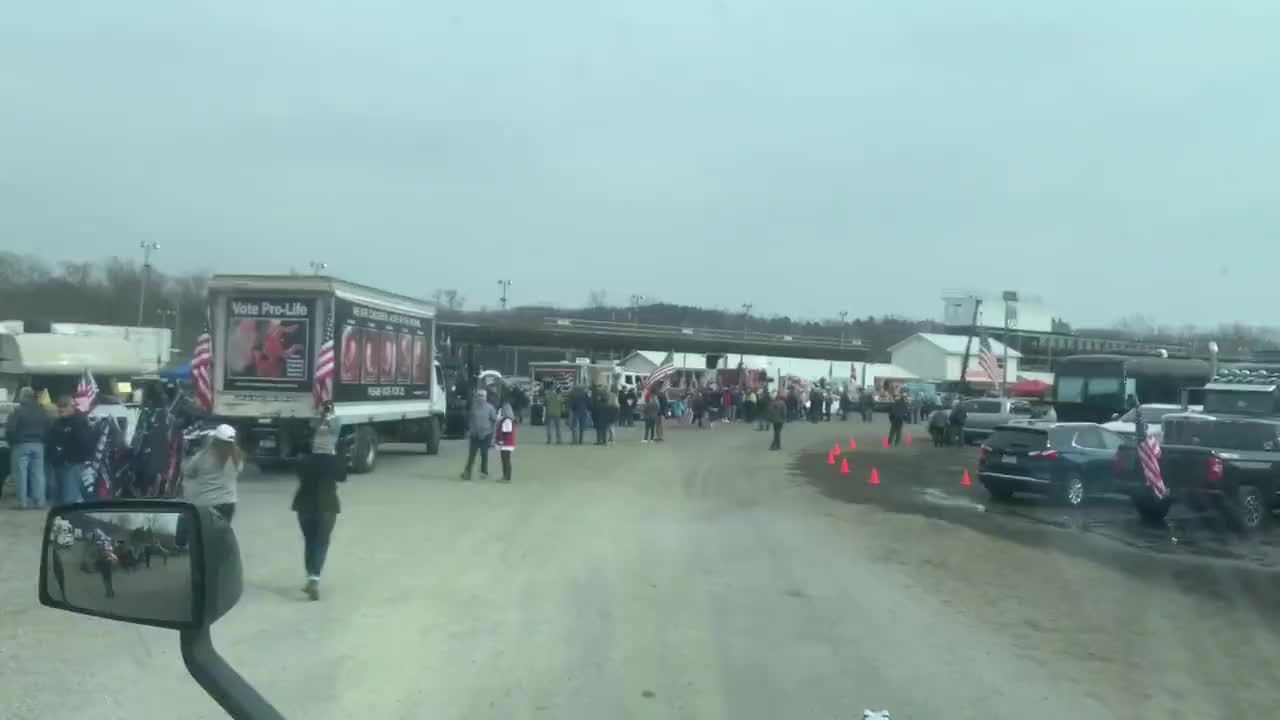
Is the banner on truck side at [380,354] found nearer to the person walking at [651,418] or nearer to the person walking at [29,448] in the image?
the person walking at [29,448]

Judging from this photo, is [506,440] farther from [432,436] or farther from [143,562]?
[143,562]

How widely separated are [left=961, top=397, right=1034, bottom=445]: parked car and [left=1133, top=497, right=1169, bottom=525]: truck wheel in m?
20.2

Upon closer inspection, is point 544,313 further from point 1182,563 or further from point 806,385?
point 1182,563

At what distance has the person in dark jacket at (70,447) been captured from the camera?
49.9ft

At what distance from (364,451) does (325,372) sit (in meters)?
2.42

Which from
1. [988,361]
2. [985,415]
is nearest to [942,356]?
[985,415]

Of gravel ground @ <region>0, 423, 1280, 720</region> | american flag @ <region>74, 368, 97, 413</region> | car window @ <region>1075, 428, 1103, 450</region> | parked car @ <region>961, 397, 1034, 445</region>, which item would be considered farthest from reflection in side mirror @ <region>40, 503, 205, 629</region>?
parked car @ <region>961, 397, 1034, 445</region>

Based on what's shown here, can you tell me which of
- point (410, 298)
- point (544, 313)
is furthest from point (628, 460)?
point (544, 313)

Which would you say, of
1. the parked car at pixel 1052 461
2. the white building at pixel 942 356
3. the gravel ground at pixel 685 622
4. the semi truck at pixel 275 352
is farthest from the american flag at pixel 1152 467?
the white building at pixel 942 356

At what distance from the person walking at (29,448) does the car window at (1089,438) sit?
16783 millimetres

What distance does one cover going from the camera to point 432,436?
2681cm

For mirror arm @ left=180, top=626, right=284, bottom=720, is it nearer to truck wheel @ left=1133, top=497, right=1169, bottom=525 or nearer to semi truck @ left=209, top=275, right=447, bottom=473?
truck wheel @ left=1133, top=497, right=1169, bottom=525

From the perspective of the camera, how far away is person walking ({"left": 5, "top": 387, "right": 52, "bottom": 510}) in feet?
51.6

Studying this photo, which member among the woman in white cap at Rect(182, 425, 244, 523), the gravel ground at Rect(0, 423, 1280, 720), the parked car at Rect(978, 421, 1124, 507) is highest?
the woman in white cap at Rect(182, 425, 244, 523)
